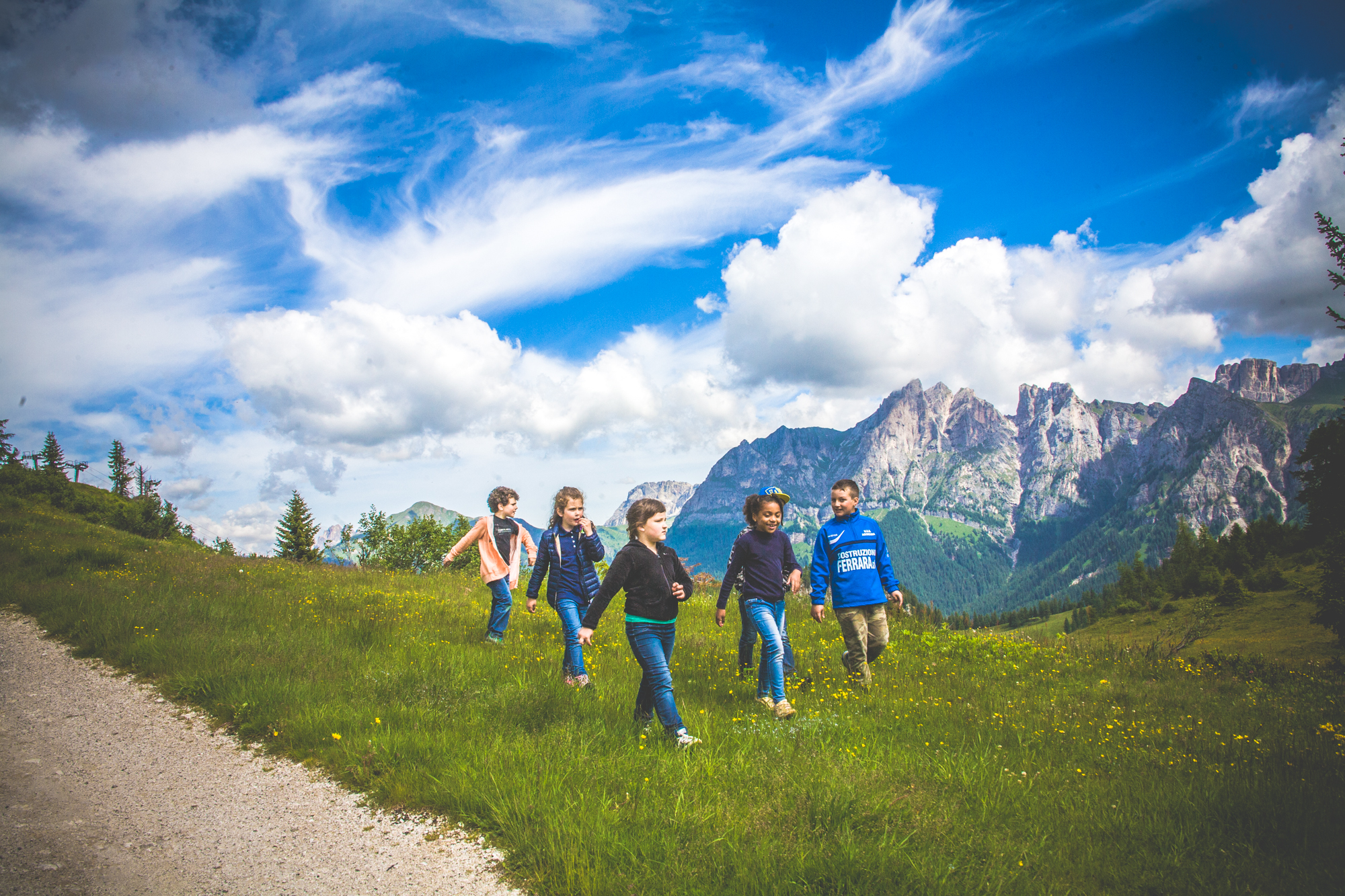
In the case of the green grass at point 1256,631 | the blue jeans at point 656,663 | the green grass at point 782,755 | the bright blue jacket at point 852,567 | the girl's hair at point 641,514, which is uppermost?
the girl's hair at point 641,514

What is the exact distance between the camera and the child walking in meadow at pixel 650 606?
568 cm

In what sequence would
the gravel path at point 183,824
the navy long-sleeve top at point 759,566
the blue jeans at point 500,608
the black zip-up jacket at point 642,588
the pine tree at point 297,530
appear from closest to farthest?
the gravel path at point 183,824
the black zip-up jacket at point 642,588
the navy long-sleeve top at point 759,566
the blue jeans at point 500,608
the pine tree at point 297,530

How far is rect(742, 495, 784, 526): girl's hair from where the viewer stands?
7.56 meters

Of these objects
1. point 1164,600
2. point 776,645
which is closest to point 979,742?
point 776,645

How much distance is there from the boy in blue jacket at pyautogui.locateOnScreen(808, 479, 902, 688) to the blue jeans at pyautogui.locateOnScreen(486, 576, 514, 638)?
4896 mm

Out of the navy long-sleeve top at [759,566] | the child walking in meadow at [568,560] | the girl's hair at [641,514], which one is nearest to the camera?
the girl's hair at [641,514]

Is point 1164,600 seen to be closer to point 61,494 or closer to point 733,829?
point 733,829

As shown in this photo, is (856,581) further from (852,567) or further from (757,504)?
(757,504)

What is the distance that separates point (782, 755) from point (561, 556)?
14.0 feet

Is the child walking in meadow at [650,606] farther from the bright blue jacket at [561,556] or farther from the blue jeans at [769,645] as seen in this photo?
the bright blue jacket at [561,556]

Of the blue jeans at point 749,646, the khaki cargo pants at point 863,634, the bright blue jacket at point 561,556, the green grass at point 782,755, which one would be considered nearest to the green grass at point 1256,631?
the green grass at point 782,755

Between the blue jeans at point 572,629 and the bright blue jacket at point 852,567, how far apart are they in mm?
3198

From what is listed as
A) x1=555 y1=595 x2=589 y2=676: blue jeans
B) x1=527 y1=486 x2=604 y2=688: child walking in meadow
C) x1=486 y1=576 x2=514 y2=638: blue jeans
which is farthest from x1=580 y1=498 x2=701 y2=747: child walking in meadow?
x1=486 y1=576 x2=514 y2=638: blue jeans

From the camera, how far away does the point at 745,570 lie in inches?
296
